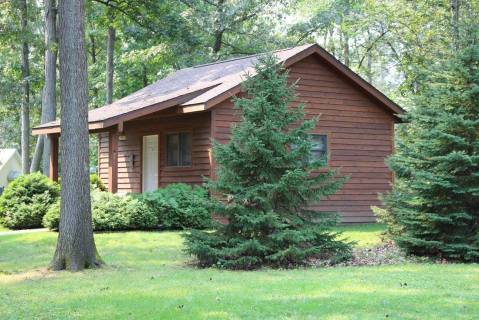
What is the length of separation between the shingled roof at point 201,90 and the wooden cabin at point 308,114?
0.03m

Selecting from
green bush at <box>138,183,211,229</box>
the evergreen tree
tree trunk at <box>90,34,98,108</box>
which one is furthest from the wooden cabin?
tree trunk at <box>90,34,98,108</box>

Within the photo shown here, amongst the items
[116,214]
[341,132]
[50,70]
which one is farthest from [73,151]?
[50,70]

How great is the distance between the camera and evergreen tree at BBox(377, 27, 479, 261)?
11.9 meters

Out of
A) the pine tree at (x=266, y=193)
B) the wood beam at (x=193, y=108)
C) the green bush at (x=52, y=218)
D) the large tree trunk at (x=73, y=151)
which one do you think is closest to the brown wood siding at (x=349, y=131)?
the wood beam at (x=193, y=108)

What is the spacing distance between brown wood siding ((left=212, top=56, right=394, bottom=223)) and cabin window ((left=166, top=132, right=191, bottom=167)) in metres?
3.22

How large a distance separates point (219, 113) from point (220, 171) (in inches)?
234

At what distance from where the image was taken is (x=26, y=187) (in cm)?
1834

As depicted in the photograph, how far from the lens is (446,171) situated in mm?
12297

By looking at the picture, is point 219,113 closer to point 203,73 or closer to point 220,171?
point 203,73

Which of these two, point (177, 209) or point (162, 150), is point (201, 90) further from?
point (177, 209)

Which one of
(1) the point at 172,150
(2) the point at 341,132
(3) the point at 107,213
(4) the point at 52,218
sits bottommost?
(4) the point at 52,218

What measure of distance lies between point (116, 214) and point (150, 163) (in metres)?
4.39

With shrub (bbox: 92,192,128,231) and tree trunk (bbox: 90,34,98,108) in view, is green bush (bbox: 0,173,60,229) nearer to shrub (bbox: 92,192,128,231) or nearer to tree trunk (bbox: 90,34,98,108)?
shrub (bbox: 92,192,128,231)

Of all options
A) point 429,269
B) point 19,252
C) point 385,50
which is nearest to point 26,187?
point 19,252
